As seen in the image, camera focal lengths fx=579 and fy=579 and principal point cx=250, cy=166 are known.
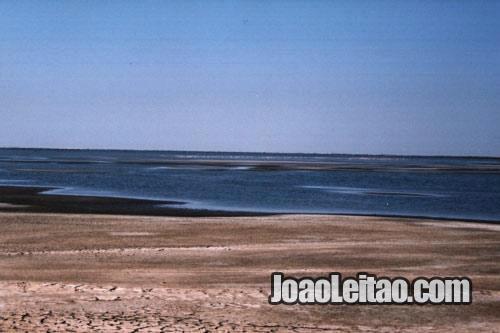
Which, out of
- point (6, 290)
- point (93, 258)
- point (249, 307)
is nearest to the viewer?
point (249, 307)

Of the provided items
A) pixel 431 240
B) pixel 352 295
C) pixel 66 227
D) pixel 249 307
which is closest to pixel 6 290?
pixel 249 307

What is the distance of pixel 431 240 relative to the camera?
2002cm

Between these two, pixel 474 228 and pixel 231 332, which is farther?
pixel 474 228

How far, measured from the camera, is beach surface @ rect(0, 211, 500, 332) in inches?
380

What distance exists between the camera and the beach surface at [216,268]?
9641mm

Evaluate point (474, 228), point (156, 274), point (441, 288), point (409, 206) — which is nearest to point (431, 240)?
point (474, 228)

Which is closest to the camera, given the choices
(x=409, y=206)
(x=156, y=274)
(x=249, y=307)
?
(x=249, y=307)

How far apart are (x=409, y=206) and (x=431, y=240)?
15424 mm

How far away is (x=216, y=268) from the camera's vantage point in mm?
14188

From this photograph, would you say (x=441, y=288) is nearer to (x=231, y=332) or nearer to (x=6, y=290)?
(x=231, y=332)

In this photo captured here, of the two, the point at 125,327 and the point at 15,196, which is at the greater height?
the point at 15,196

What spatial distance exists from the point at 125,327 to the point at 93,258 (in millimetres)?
6775

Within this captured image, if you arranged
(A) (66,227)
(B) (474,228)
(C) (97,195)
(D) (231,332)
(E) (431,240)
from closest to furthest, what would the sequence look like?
(D) (231,332), (E) (431,240), (A) (66,227), (B) (474,228), (C) (97,195)

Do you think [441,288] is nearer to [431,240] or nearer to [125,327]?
[125,327]
